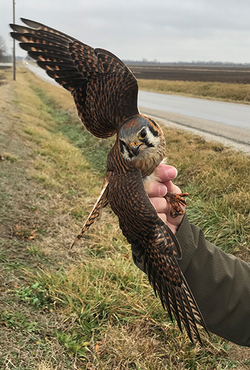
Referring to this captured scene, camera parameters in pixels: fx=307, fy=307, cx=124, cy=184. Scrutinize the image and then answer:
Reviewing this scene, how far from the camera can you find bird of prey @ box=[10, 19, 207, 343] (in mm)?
1652

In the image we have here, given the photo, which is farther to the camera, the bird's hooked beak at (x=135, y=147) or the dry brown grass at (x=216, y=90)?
the dry brown grass at (x=216, y=90)

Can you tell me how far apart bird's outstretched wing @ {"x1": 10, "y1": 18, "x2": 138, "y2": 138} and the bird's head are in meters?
0.19

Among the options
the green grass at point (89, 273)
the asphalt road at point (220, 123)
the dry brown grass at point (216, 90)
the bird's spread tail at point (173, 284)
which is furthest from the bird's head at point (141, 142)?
the dry brown grass at point (216, 90)

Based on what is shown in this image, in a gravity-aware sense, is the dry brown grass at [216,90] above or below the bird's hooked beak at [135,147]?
above

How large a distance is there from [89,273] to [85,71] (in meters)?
2.86

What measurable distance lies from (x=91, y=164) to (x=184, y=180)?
357cm

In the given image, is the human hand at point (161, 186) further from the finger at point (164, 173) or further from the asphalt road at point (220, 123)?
the asphalt road at point (220, 123)

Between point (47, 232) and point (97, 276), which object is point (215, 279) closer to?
point (97, 276)


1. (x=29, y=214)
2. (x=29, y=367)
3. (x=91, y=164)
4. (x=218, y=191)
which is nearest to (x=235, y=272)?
(x=29, y=367)

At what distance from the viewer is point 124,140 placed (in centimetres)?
161

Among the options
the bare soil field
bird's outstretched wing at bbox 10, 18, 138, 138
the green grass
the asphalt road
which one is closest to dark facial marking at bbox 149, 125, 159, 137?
bird's outstretched wing at bbox 10, 18, 138, 138

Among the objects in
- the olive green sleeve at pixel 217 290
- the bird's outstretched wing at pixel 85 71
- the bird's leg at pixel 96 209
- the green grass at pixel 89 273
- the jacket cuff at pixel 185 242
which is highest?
the bird's outstretched wing at pixel 85 71

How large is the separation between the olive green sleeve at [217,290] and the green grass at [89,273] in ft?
4.72

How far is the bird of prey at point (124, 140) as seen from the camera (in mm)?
1652
